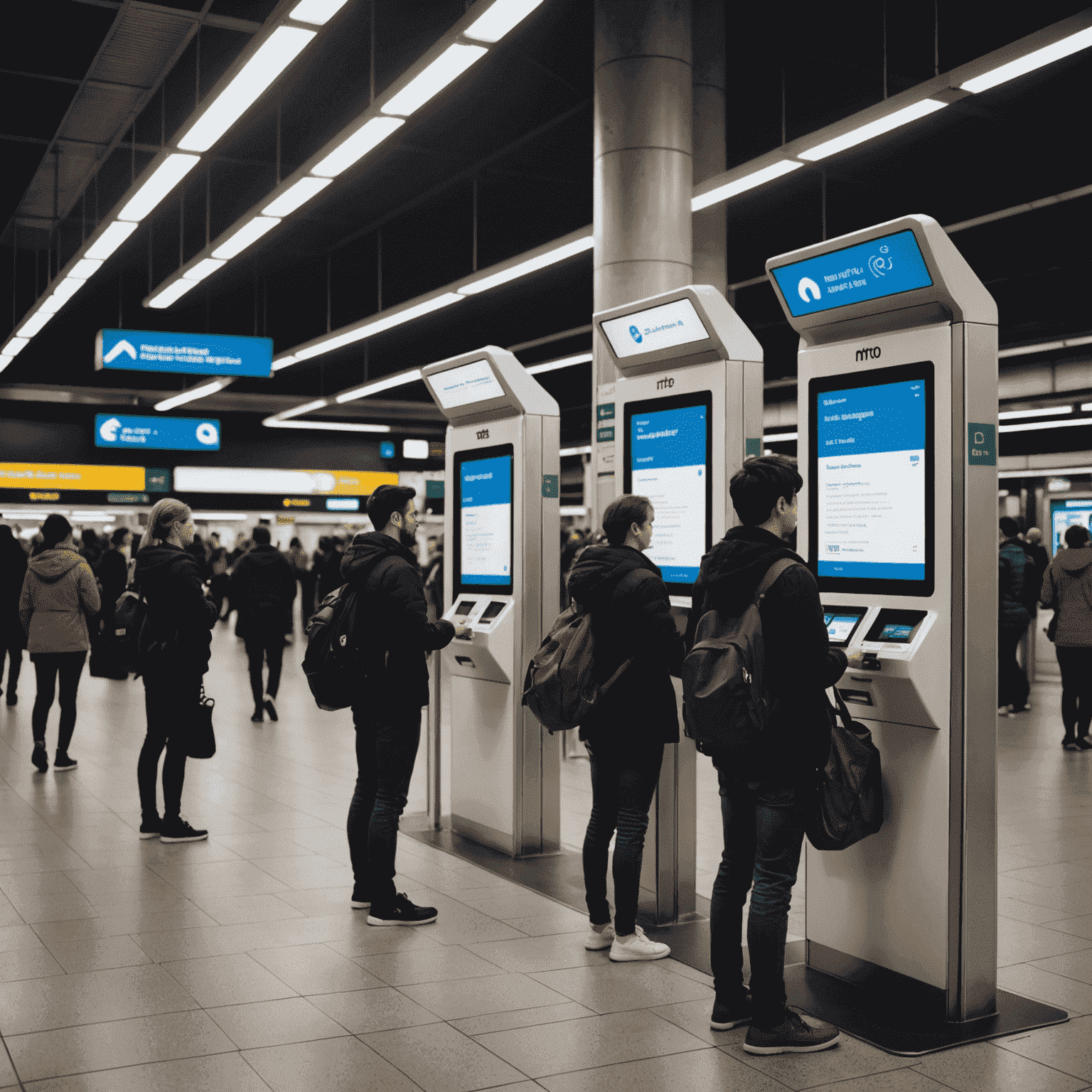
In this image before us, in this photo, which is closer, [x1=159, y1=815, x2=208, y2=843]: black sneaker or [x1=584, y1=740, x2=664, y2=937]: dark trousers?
[x1=584, y1=740, x2=664, y2=937]: dark trousers

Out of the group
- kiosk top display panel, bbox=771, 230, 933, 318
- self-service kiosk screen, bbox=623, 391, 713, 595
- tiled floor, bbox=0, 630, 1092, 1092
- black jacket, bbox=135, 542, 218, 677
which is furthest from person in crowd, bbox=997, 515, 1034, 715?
black jacket, bbox=135, 542, 218, 677

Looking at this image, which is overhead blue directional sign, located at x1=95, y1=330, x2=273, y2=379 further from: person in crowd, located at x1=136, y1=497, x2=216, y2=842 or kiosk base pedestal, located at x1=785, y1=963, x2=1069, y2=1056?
kiosk base pedestal, located at x1=785, y1=963, x2=1069, y2=1056

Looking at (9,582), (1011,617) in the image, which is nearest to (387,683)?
(9,582)

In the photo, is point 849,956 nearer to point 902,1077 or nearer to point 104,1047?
point 902,1077

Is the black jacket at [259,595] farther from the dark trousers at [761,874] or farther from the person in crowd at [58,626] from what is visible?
the dark trousers at [761,874]

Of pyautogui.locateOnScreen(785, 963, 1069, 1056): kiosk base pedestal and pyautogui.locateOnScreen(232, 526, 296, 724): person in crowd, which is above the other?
pyautogui.locateOnScreen(232, 526, 296, 724): person in crowd

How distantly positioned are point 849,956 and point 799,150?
4534 millimetres

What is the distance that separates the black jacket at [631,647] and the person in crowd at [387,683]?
673mm

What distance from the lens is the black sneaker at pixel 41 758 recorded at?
274 inches

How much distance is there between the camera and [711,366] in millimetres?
4027

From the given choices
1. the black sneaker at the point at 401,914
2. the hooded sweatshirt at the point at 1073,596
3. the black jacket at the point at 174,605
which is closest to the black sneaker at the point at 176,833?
the black jacket at the point at 174,605

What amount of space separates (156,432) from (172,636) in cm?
1393

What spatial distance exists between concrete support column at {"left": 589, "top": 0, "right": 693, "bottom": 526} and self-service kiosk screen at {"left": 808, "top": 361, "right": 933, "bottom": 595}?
3.44 meters

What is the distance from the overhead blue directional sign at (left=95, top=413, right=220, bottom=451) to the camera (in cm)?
1767
